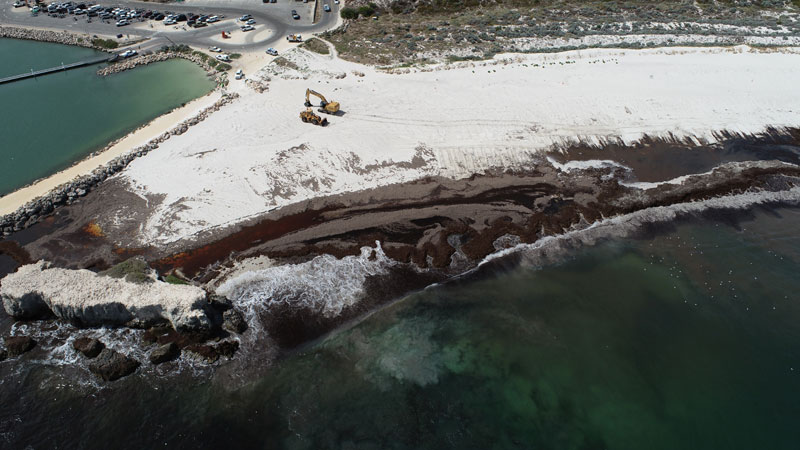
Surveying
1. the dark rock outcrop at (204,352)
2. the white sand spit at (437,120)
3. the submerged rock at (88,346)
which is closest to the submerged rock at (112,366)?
the submerged rock at (88,346)

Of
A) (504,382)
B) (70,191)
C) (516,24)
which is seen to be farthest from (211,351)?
(516,24)

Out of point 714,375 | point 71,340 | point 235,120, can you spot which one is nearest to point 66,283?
point 71,340

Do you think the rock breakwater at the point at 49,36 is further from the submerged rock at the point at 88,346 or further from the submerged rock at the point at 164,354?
the submerged rock at the point at 164,354

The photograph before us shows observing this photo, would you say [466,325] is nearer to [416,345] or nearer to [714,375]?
[416,345]

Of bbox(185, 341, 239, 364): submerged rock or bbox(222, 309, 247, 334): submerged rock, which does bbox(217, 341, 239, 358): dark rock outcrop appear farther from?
bbox(222, 309, 247, 334): submerged rock

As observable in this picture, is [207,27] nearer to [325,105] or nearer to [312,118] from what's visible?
[325,105]

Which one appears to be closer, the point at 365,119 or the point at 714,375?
the point at 714,375
